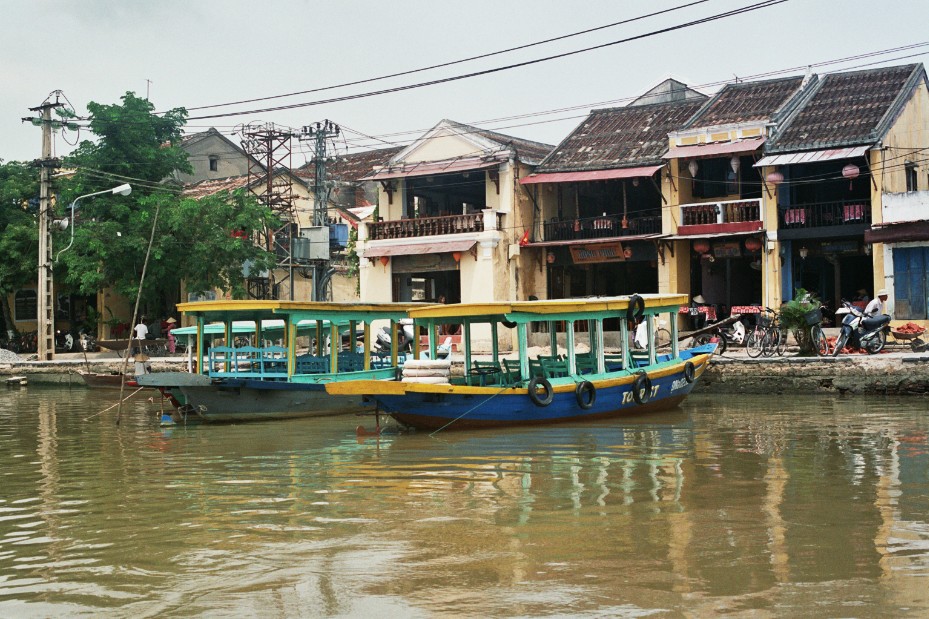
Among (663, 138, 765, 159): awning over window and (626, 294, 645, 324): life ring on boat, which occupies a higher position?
(663, 138, 765, 159): awning over window

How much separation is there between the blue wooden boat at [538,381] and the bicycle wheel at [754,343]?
3417 mm

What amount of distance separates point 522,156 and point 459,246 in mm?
3185

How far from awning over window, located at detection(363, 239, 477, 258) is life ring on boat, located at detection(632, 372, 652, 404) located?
13.1m

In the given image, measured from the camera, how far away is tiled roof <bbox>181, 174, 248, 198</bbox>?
37.2m

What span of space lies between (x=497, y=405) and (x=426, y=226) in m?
16.3

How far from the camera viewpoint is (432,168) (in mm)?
29797

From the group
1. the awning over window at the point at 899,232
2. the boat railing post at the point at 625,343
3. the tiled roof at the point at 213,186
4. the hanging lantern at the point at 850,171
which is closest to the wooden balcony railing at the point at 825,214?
the awning over window at the point at 899,232

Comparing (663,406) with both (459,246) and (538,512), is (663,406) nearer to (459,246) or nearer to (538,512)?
(538,512)

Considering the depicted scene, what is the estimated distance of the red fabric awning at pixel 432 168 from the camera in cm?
2906

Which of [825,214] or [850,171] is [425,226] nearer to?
[825,214]

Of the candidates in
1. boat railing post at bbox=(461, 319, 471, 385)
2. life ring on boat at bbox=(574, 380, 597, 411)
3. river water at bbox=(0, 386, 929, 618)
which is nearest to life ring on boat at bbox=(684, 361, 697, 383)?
life ring on boat at bbox=(574, 380, 597, 411)

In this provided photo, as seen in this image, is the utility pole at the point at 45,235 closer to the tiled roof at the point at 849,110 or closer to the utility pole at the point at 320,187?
the utility pole at the point at 320,187

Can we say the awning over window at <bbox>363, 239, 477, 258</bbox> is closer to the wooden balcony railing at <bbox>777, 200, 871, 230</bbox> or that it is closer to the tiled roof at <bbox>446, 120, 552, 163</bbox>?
the tiled roof at <bbox>446, 120, 552, 163</bbox>

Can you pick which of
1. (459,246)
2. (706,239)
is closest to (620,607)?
(706,239)
